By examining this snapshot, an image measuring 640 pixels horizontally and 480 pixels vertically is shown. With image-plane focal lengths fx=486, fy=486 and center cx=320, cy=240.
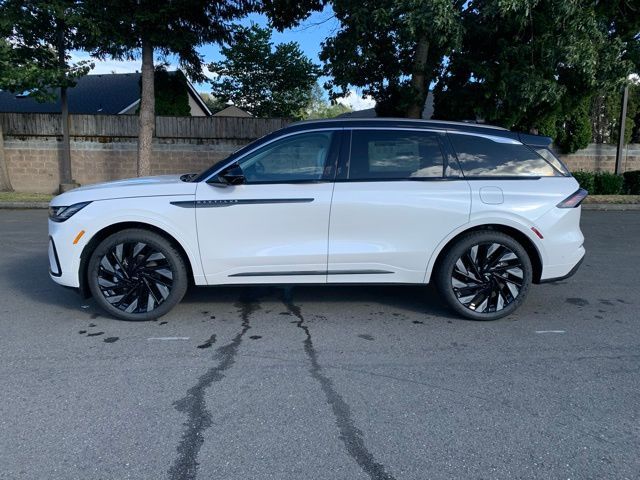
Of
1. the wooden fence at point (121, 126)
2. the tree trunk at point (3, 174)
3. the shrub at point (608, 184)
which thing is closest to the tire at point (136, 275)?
the wooden fence at point (121, 126)

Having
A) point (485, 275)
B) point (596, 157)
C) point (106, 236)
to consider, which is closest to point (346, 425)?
point (485, 275)

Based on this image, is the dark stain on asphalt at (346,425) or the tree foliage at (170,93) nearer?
the dark stain on asphalt at (346,425)

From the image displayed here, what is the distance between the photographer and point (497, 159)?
15.1ft

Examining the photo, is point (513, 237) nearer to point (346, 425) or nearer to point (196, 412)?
point (346, 425)

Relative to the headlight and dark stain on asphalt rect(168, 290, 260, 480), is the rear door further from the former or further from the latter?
the headlight

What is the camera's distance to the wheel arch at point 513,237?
4531mm

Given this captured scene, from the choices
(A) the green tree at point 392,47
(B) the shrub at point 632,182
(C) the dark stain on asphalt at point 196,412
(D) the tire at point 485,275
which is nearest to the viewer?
(C) the dark stain on asphalt at point 196,412

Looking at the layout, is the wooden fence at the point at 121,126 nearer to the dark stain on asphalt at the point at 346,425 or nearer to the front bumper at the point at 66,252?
the front bumper at the point at 66,252

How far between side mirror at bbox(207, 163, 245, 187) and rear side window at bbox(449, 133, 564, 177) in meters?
2.01

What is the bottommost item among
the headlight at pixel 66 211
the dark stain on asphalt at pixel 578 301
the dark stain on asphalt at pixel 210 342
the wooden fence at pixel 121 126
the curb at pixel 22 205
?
the dark stain on asphalt at pixel 210 342

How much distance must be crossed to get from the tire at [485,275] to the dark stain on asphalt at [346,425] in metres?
1.48

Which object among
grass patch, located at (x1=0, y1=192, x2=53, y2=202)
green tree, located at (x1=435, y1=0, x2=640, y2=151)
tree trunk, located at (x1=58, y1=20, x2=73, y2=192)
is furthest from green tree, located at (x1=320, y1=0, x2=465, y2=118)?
grass patch, located at (x1=0, y1=192, x2=53, y2=202)

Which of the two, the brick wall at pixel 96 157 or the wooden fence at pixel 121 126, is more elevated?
the wooden fence at pixel 121 126

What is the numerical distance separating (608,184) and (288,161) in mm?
14036
